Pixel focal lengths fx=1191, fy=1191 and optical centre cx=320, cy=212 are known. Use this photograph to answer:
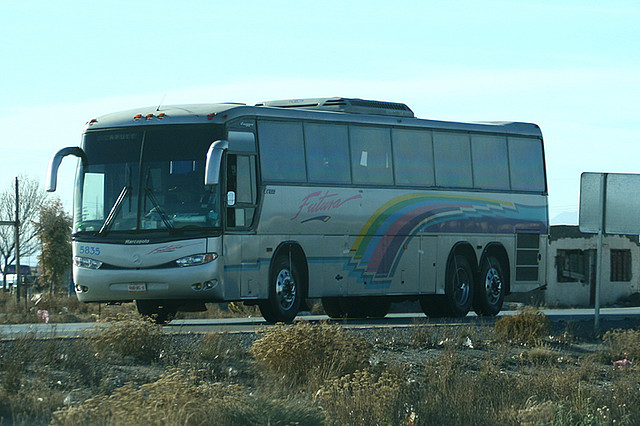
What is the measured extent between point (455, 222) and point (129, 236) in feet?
24.4

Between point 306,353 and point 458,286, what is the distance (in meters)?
11.8

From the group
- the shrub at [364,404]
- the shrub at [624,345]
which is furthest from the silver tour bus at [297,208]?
the shrub at [364,404]

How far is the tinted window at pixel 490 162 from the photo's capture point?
24.5 m

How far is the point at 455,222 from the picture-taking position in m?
23.9

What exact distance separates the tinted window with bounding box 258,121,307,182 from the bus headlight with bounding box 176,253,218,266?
1.69m

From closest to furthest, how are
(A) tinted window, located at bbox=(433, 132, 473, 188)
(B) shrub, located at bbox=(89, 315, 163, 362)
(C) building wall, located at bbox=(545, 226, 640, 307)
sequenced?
(B) shrub, located at bbox=(89, 315, 163, 362) → (A) tinted window, located at bbox=(433, 132, 473, 188) → (C) building wall, located at bbox=(545, 226, 640, 307)

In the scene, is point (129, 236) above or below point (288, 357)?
above

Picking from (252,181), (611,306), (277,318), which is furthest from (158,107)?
(611,306)

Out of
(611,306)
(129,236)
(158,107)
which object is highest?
(158,107)

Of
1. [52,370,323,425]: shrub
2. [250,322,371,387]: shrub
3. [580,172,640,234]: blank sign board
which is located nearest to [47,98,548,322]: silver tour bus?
[580,172,640,234]: blank sign board

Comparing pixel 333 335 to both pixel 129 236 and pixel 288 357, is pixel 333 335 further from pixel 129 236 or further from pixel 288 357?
pixel 129 236

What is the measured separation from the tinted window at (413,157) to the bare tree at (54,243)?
47.8m

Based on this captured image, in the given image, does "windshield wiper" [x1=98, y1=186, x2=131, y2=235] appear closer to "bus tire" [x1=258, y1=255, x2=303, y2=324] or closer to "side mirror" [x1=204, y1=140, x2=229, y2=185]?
"side mirror" [x1=204, y1=140, x2=229, y2=185]

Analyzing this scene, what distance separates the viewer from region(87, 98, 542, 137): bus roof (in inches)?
776
